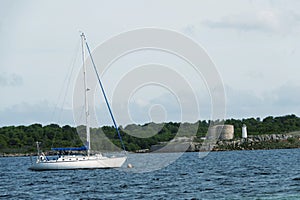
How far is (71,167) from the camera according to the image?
3716 inches

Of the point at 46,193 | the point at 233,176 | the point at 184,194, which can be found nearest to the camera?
the point at 184,194

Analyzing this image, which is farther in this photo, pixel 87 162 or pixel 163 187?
pixel 87 162

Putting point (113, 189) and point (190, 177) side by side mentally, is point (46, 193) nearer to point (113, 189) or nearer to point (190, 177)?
point (113, 189)

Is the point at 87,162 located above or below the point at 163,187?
above

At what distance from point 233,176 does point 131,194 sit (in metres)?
17.9

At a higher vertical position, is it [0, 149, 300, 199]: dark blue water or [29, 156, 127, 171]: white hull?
[29, 156, 127, 171]: white hull

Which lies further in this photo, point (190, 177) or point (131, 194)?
point (190, 177)

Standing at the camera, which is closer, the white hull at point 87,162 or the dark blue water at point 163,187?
the dark blue water at point 163,187

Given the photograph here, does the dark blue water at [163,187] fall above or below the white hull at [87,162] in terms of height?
below

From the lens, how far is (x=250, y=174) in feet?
245

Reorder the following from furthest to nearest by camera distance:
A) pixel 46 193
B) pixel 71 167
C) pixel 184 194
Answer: pixel 71 167 → pixel 46 193 → pixel 184 194

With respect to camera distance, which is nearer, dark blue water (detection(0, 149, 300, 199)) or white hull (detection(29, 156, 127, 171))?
dark blue water (detection(0, 149, 300, 199))

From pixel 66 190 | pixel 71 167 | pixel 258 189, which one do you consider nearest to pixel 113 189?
pixel 66 190

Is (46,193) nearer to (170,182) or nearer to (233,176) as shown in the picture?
(170,182)
